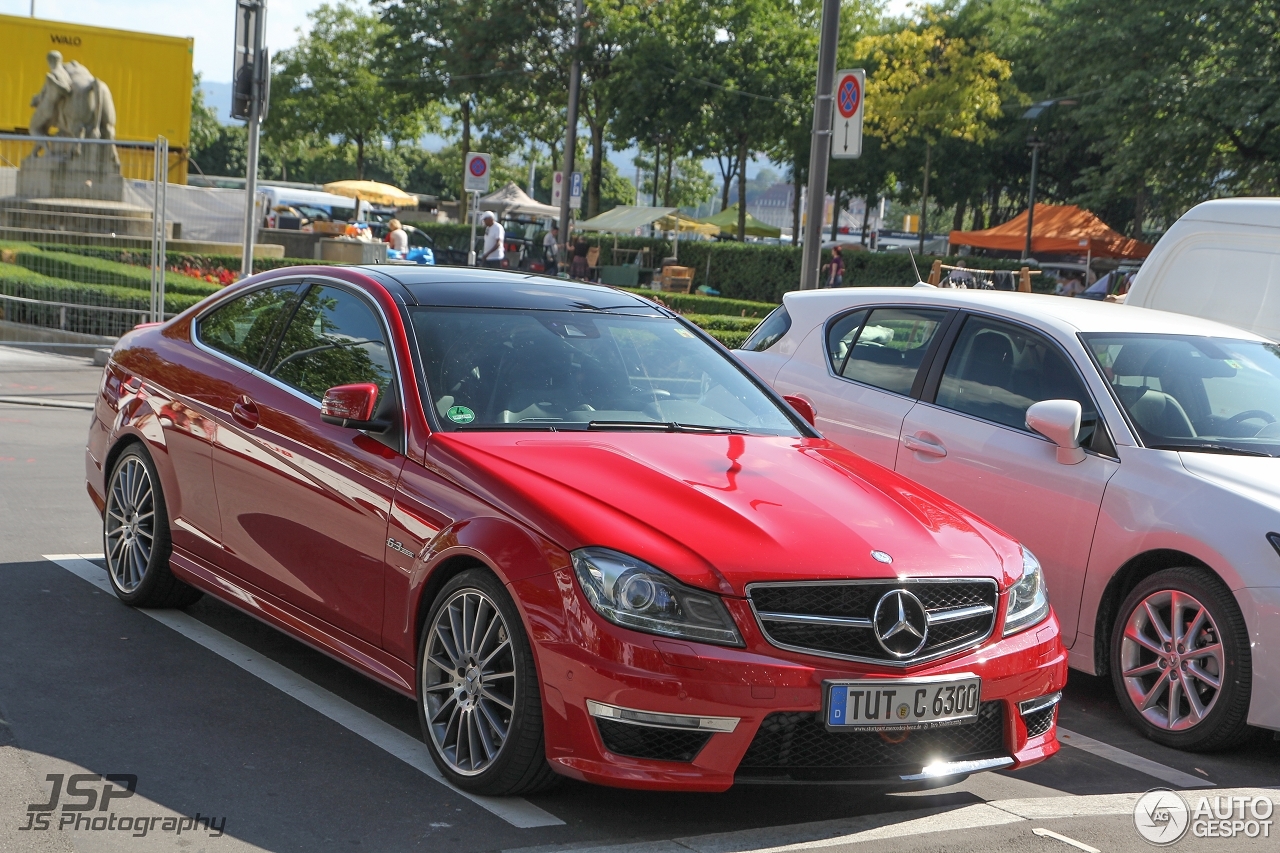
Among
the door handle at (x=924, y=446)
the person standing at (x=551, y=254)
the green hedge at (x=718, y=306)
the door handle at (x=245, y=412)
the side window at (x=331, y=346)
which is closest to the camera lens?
the side window at (x=331, y=346)

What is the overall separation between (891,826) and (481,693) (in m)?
1.26

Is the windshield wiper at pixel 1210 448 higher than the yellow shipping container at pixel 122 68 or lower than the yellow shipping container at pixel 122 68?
lower

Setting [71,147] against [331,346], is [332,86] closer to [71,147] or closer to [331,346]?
[71,147]

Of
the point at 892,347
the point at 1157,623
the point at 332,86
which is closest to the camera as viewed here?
the point at 1157,623

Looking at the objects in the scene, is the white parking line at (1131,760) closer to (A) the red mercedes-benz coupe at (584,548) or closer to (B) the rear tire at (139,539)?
(A) the red mercedes-benz coupe at (584,548)

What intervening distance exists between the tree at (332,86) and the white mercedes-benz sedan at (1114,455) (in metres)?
58.5

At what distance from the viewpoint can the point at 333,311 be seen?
5.70 m

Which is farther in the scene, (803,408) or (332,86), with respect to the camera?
(332,86)

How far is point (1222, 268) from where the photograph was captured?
9141mm

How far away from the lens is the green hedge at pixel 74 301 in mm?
17562

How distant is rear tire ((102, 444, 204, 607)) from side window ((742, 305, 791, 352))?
332 cm

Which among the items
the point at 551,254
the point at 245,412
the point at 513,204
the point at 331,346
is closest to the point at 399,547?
the point at 331,346

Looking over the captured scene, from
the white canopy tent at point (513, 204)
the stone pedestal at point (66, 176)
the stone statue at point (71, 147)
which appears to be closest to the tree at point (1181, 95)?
the stone pedestal at point (66, 176)

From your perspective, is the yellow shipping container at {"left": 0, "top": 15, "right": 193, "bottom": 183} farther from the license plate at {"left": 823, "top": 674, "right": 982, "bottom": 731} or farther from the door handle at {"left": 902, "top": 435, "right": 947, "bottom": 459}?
the license plate at {"left": 823, "top": 674, "right": 982, "bottom": 731}
